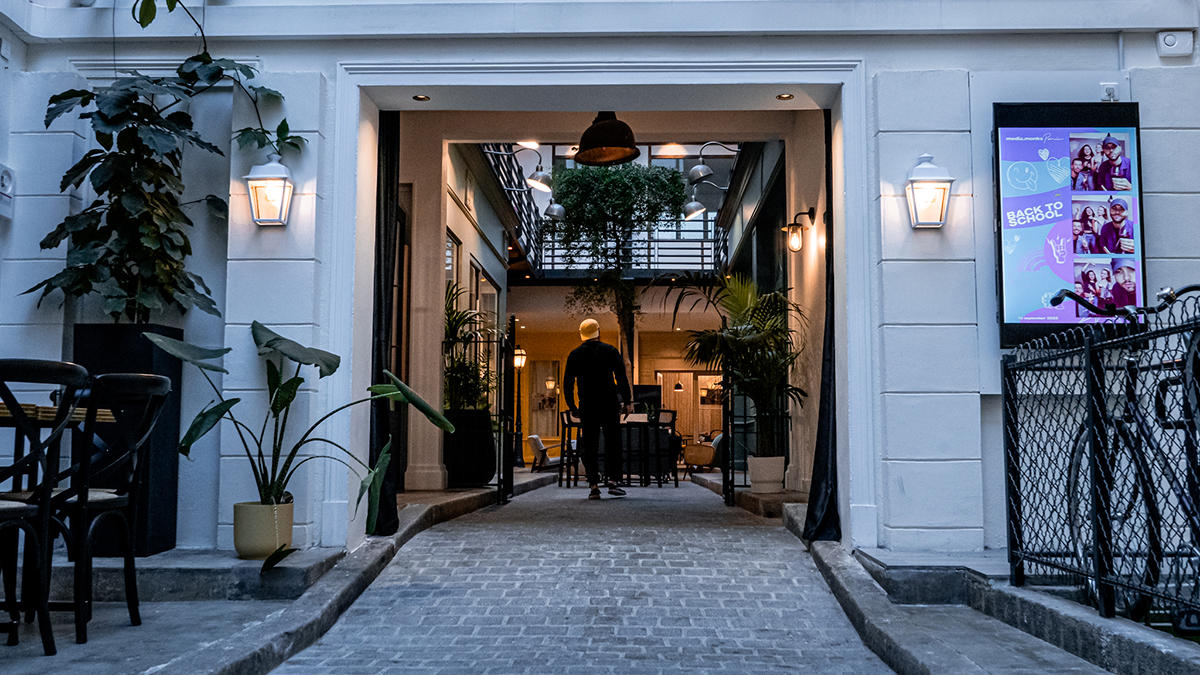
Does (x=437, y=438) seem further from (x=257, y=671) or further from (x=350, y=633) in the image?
(x=257, y=671)

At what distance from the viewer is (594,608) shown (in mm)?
4281

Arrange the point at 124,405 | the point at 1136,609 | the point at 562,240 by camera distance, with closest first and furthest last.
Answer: the point at 1136,609, the point at 124,405, the point at 562,240

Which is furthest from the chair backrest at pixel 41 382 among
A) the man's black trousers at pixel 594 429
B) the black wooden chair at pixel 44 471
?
the man's black trousers at pixel 594 429

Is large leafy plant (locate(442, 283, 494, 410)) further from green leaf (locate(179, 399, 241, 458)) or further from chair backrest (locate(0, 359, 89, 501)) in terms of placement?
chair backrest (locate(0, 359, 89, 501))

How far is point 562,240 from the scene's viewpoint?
17719 millimetres

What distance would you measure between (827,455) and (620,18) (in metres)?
→ 2.60

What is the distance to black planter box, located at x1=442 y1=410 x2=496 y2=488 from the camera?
8.06 meters

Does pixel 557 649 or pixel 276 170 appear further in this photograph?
pixel 276 170

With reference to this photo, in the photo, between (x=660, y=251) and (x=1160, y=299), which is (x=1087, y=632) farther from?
(x=660, y=251)

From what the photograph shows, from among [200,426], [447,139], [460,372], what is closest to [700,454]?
[460,372]

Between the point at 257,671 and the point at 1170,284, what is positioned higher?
the point at 1170,284

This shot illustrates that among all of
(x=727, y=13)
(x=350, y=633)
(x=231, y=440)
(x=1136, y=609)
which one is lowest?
(x=350, y=633)

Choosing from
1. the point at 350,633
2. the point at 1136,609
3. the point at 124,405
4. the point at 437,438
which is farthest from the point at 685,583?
the point at 437,438

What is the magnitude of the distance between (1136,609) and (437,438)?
18.7 ft
